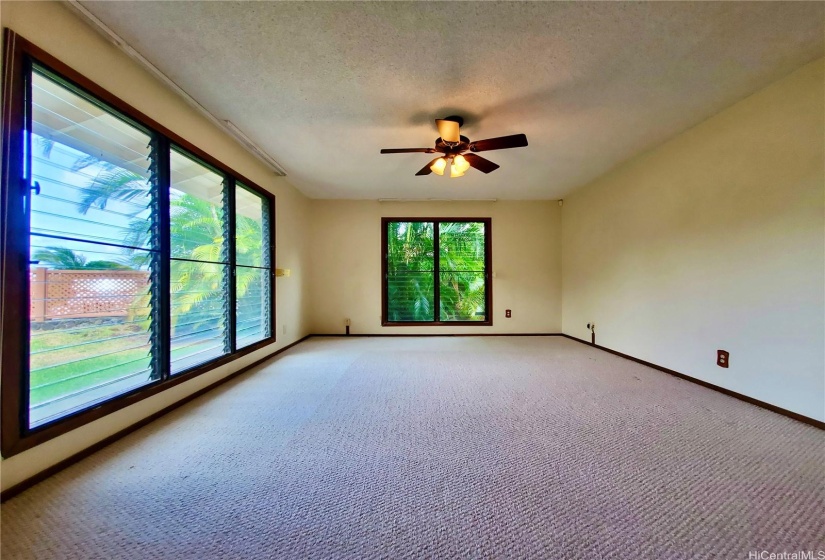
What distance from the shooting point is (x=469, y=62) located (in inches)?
67.0

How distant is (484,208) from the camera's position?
4652 millimetres

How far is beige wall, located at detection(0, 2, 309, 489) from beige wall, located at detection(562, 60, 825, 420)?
13.8 feet

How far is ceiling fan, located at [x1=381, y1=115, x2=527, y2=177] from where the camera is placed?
2.12 m

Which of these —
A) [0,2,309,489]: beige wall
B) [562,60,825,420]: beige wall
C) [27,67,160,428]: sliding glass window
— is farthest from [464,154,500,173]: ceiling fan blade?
[27,67,160,428]: sliding glass window

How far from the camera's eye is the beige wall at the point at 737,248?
1758mm

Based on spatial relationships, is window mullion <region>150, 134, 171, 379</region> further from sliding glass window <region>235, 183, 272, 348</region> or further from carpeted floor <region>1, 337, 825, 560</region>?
sliding glass window <region>235, 183, 272, 348</region>

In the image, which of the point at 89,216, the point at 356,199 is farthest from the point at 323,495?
the point at 356,199

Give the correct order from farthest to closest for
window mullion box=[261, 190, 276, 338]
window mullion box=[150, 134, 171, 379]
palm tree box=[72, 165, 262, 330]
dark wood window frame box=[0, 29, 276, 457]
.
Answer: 1. window mullion box=[261, 190, 276, 338]
2. window mullion box=[150, 134, 171, 379]
3. palm tree box=[72, 165, 262, 330]
4. dark wood window frame box=[0, 29, 276, 457]

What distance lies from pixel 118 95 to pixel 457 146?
2278mm

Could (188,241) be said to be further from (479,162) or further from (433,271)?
(433,271)

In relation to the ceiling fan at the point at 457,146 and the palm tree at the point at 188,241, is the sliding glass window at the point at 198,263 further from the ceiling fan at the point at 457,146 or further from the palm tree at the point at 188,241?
the ceiling fan at the point at 457,146

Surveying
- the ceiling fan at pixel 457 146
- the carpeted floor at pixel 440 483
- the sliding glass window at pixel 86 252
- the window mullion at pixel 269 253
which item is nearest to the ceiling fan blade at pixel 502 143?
the ceiling fan at pixel 457 146

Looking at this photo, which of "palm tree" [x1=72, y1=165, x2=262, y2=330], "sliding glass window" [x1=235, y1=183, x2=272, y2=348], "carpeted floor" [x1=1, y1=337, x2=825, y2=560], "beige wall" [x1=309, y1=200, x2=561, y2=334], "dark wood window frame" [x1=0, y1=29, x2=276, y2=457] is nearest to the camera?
"carpeted floor" [x1=1, y1=337, x2=825, y2=560]

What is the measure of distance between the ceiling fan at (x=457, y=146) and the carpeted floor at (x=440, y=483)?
199 cm
